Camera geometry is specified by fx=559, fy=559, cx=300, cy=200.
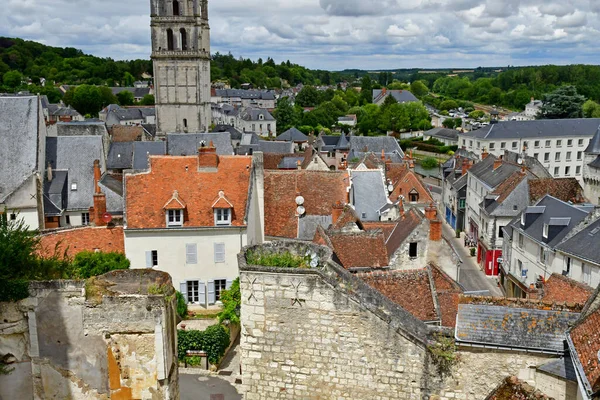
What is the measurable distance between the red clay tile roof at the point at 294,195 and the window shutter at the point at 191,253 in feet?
14.1

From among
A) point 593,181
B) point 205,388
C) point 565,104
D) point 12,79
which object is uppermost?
point 12,79

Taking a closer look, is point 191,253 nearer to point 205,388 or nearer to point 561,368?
point 205,388

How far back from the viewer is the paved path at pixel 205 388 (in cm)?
1845

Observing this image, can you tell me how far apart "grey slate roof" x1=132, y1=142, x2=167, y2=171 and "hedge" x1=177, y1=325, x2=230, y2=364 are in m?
27.9

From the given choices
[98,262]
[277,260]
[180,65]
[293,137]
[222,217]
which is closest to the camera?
[277,260]

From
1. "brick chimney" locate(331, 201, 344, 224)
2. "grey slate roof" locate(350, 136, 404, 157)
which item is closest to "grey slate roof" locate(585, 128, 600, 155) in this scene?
"grey slate roof" locate(350, 136, 404, 157)

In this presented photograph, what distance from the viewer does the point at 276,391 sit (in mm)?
11930

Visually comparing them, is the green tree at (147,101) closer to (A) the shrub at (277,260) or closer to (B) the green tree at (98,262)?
(B) the green tree at (98,262)

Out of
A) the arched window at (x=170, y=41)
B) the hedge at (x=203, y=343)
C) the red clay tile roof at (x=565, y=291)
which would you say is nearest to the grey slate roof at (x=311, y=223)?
the hedge at (x=203, y=343)

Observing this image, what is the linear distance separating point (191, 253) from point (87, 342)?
13.0 m

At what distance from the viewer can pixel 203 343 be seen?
67.1 feet

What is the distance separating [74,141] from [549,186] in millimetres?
30572

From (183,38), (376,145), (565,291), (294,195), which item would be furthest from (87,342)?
(376,145)

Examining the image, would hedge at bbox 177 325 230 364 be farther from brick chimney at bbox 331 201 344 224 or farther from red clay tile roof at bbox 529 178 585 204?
red clay tile roof at bbox 529 178 585 204
